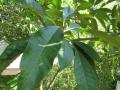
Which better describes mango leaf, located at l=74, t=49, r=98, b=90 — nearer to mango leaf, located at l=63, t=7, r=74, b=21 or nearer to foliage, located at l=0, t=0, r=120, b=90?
foliage, located at l=0, t=0, r=120, b=90

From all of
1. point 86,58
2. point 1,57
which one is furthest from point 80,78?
point 1,57

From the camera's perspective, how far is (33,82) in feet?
2.11

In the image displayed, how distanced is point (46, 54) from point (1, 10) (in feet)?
2.28

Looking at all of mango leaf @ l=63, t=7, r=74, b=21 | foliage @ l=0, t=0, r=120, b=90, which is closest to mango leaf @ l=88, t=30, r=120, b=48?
foliage @ l=0, t=0, r=120, b=90

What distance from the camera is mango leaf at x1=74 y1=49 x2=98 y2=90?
28.7 inches

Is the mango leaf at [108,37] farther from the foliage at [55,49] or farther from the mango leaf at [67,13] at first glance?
the mango leaf at [67,13]

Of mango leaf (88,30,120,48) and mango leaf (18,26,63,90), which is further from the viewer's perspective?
mango leaf (88,30,120,48)

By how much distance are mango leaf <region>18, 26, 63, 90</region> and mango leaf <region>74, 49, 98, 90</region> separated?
86 mm

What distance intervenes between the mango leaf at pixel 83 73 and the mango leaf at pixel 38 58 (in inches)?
3.4

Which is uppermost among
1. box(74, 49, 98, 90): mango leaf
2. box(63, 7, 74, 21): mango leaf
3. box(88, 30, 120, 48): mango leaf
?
box(63, 7, 74, 21): mango leaf

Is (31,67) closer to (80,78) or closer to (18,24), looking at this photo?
(80,78)

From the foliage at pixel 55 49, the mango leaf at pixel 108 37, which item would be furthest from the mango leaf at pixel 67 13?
the mango leaf at pixel 108 37

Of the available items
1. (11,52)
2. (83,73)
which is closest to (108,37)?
(83,73)

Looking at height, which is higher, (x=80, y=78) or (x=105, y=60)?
(x=80, y=78)
